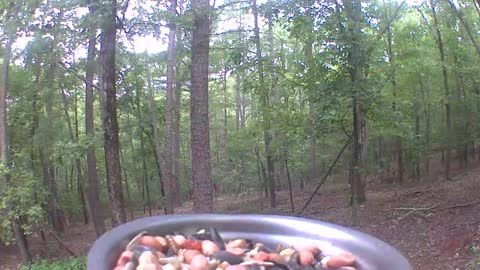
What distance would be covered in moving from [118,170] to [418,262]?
17.9ft

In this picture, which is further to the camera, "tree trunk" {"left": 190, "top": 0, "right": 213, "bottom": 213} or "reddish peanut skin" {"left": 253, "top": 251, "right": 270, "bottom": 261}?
"tree trunk" {"left": 190, "top": 0, "right": 213, "bottom": 213}

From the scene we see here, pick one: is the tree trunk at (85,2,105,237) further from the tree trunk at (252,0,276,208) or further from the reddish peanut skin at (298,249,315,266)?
the reddish peanut skin at (298,249,315,266)

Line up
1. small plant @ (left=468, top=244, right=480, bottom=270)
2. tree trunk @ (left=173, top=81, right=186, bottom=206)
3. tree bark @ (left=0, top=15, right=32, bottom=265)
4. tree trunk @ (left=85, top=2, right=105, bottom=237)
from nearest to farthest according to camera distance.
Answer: small plant @ (left=468, top=244, right=480, bottom=270) → tree bark @ (left=0, top=15, right=32, bottom=265) → tree trunk @ (left=85, top=2, right=105, bottom=237) → tree trunk @ (left=173, top=81, right=186, bottom=206)

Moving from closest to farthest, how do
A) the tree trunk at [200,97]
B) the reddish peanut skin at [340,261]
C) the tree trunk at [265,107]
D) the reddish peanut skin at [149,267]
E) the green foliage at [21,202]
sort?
1. the reddish peanut skin at [149,267]
2. the reddish peanut skin at [340,261]
3. the tree trunk at [200,97]
4. the green foliage at [21,202]
5. the tree trunk at [265,107]

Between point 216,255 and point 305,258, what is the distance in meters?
0.27

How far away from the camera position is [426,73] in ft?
54.4

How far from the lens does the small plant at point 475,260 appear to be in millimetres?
6118

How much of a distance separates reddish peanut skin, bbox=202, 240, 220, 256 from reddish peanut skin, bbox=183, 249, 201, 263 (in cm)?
3

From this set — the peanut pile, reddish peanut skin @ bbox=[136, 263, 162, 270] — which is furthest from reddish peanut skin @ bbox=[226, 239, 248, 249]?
reddish peanut skin @ bbox=[136, 263, 162, 270]

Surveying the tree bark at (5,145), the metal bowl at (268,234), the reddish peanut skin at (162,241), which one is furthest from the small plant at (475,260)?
the tree bark at (5,145)

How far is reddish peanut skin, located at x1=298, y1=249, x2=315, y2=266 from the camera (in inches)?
54.1

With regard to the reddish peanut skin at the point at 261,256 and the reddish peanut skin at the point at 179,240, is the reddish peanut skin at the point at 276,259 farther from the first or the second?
the reddish peanut skin at the point at 179,240

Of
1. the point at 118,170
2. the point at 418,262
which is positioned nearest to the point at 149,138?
the point at 118,170

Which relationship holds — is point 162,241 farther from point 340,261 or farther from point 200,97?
point 200,97
